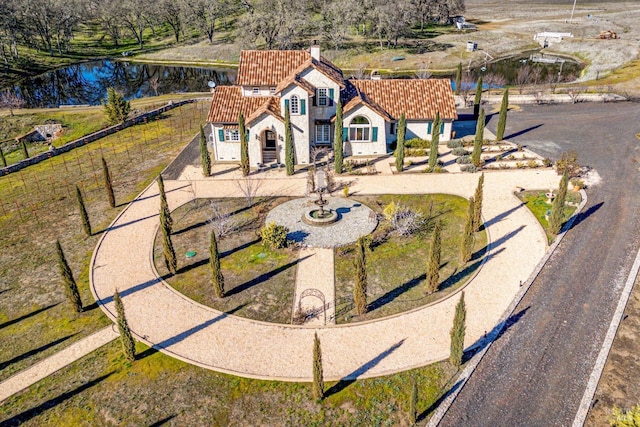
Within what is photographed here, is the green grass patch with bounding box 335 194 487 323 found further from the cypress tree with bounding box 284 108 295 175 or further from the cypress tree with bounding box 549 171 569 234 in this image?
the cypress tree with bounding box 284 108 295 175

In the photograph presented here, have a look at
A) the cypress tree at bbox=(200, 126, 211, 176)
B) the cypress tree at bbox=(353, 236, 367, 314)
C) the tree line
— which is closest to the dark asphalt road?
the cypress tree at bbox=(353, 236, 367, 314)

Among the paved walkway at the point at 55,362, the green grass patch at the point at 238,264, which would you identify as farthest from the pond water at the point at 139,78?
the paved walkway at the point at 55,362

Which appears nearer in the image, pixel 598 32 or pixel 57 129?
pixel 57 129

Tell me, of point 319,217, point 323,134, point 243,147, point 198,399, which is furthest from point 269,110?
point 198,399

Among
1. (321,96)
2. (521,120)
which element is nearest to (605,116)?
(521,120)

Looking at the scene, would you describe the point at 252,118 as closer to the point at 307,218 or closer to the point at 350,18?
the point at 307,218

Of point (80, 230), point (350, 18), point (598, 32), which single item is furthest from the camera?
point (598, 32)

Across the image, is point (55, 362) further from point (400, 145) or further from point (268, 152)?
point (400, 145)
